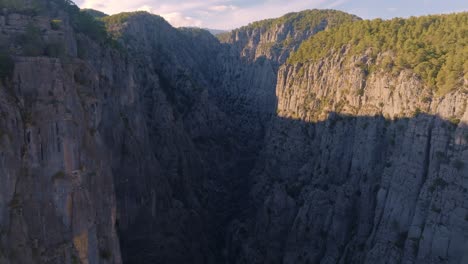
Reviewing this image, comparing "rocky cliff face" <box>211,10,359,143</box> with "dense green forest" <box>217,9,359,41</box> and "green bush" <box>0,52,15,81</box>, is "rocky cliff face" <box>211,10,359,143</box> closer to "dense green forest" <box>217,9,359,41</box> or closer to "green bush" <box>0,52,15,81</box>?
"dense green forest" <box>217,9,359,41</box>

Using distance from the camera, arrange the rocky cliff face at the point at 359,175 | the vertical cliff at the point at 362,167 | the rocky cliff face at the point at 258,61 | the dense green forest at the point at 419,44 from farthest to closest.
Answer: the rocky cliff face at the point at 258,61, the dense green forest at the point at 419,44, the vertical cliff at the point at 362,167, the rocky cliff face at the point at 359,175

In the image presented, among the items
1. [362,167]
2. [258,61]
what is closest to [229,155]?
[362,167]

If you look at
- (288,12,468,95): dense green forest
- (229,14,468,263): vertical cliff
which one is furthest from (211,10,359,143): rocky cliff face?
(288,12,468,95): dense green forest

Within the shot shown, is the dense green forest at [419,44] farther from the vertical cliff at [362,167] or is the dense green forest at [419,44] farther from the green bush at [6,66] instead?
the green bush at [6,66]

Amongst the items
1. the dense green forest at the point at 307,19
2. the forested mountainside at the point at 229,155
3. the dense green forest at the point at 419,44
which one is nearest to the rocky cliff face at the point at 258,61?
the dense green forest at the point at 307,19

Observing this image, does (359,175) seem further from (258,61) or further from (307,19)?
(307,19)

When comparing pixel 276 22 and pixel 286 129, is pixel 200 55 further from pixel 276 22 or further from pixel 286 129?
pixel 286 129
